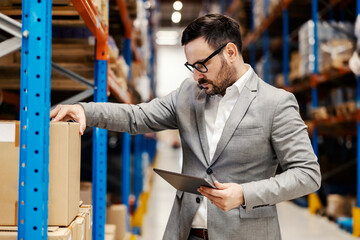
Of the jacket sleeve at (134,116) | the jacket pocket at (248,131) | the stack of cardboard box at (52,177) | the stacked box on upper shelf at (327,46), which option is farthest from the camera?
the stacked box on upper shelf at (327,46)

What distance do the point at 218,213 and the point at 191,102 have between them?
1.86 ft

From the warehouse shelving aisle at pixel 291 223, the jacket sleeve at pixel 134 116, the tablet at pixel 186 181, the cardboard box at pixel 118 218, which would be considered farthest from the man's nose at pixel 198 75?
the warehouse shelving aisle at pixel 291 223

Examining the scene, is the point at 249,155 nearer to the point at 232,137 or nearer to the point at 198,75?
the point at 232,137

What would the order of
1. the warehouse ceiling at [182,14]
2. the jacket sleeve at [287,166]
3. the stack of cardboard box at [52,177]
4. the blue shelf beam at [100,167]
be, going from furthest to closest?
the warehouse ceiling at [182,14] < the blue shelf beam at [100,167] < the jacket sleeve at [287,166] < the stack of cardboard box at [52,177]

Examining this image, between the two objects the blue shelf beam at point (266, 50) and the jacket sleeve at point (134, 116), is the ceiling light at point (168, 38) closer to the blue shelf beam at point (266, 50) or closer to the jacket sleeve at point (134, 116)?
the blue shelf beam at point (266, 50)

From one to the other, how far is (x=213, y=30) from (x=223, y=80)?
0.24 metres

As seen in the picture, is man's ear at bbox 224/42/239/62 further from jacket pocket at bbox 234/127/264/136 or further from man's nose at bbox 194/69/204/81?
jacket pocket at bbox 234/127/264/136

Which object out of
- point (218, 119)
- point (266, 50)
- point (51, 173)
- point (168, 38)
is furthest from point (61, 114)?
point (168, 38)

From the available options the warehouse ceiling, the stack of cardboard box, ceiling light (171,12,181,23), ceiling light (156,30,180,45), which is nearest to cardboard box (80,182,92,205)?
the stack of cardboard box

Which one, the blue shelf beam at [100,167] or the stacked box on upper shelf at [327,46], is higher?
the stacked box on upper shelf at [327,46]

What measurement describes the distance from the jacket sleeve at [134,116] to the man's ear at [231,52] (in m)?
0.41

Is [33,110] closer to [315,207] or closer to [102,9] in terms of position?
[102,9]

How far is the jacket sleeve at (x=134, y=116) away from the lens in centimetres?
200

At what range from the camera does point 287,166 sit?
1843 mm
